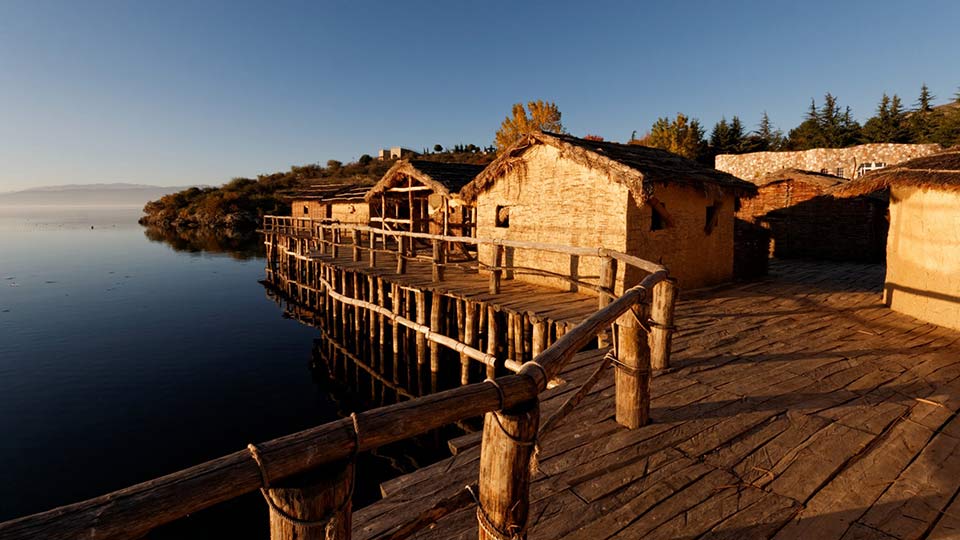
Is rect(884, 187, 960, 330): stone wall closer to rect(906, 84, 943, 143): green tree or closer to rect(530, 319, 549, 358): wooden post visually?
rect(530, 319, 549, 358): wooden post

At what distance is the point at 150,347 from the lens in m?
16.2

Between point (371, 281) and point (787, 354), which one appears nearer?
point (787, 354)

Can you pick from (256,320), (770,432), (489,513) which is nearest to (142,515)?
(489,513)

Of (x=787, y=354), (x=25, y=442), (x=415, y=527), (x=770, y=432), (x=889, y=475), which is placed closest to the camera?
(x=415, y=527)

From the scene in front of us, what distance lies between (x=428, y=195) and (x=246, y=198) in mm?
54089

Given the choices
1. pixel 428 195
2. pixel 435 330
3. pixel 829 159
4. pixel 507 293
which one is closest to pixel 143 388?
pixel 435 330

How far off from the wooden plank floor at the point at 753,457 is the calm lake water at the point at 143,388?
5966 millimetres

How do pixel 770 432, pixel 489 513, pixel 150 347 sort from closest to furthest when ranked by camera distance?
pixel 489 513 → pixel 770 432 → pixel 150 347

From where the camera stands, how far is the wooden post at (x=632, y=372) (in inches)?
164

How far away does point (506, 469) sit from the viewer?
237cm

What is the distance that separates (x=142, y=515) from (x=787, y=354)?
23.9 feet

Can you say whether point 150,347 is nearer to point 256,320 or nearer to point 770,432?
point 256,320

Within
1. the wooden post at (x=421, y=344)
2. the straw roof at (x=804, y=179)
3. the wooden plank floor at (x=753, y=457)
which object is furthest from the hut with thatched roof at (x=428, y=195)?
the straw roof at (x=804, y=179)

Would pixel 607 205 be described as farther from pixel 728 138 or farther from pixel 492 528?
pixel 728 138
